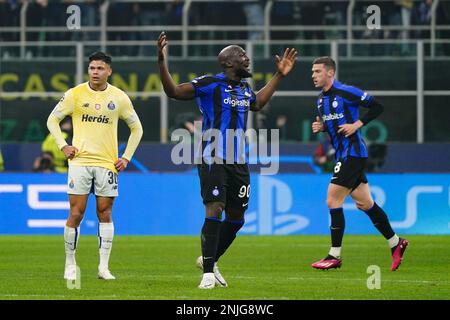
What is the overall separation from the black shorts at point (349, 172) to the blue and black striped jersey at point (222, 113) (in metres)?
2.87

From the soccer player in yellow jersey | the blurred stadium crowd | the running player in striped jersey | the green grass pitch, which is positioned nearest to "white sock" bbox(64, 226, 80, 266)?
the soccer player in yellow jersey

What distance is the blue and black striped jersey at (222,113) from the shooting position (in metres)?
11.1

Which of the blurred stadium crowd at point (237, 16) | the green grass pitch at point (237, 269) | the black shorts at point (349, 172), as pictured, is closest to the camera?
the green grass pitch at point (237, 269)

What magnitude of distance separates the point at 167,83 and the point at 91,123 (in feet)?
5.51

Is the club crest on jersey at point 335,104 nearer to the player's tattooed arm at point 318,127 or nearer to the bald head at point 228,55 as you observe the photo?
the player's tattooed arm at point 318,127

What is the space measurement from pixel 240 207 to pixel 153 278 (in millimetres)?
1454

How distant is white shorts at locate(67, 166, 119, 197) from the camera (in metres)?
12.0

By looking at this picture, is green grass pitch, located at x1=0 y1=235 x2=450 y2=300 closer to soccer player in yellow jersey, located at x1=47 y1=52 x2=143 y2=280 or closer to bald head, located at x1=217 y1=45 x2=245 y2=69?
soccer player in yellow jersey, located at x1=47 y1=52 x2=143 y2=280

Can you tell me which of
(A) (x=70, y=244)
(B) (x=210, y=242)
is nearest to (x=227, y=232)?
(B) (x=210, y=242)

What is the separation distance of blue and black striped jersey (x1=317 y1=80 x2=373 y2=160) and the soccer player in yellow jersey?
2.86 m

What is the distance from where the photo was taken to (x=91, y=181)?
12102mm

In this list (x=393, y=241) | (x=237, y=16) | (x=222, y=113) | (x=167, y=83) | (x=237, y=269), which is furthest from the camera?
(x=237, y=16)

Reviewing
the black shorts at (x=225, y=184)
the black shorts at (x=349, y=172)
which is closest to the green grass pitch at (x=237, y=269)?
the black shorts at (x=225, y=184)

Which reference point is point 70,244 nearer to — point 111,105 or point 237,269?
point 111,105
